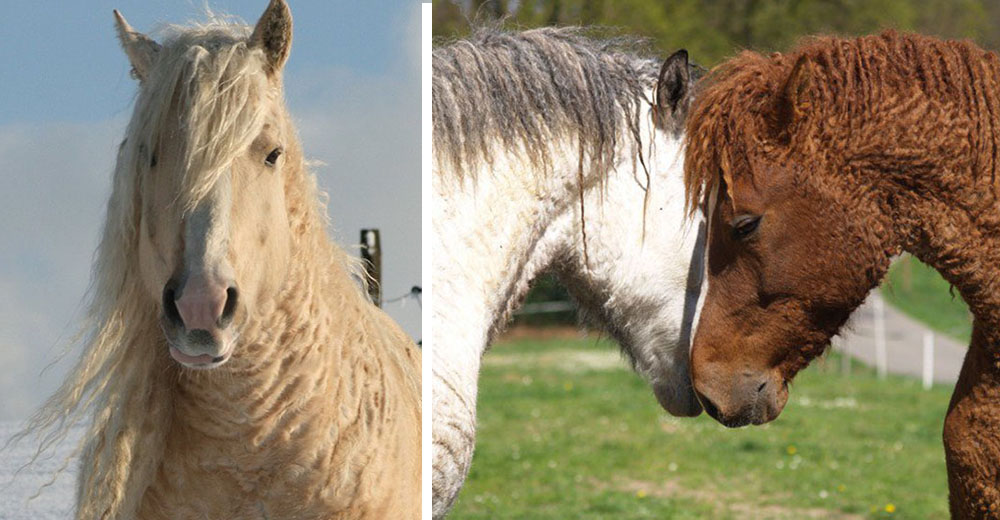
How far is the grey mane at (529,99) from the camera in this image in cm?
268

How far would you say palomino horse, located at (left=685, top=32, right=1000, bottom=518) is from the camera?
8.27 feet

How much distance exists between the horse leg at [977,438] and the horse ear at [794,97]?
725 millimetres

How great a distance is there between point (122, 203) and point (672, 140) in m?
1.54

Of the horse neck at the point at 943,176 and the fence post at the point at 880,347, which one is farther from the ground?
the horse neck at the point at 943,176

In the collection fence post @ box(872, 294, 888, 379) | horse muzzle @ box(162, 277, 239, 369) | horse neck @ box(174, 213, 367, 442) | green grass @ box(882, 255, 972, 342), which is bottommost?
green grass @ box(882, 255, 972, 342)

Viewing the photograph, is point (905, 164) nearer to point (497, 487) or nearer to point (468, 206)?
point (468, 206)

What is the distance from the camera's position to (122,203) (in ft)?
6.34

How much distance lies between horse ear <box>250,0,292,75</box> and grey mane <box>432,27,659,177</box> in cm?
69

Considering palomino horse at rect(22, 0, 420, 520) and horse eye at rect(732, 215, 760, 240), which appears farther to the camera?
horse eye at rect(732, 215, 760, 240)

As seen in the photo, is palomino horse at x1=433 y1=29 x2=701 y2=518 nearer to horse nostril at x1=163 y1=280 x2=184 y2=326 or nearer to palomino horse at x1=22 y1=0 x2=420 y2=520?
palomino horse at x1=22 y1=0 x2=420 y2=520

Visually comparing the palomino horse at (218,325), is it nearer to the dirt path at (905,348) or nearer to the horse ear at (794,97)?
the horse ear at (794,97)

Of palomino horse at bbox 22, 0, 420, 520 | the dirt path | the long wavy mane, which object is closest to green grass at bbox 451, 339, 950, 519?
the dirt path

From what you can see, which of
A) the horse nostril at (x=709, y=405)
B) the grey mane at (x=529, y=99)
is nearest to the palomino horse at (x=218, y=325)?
the grey mane at (x=529, y=99)

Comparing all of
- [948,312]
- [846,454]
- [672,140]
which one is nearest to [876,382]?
[846,454]
